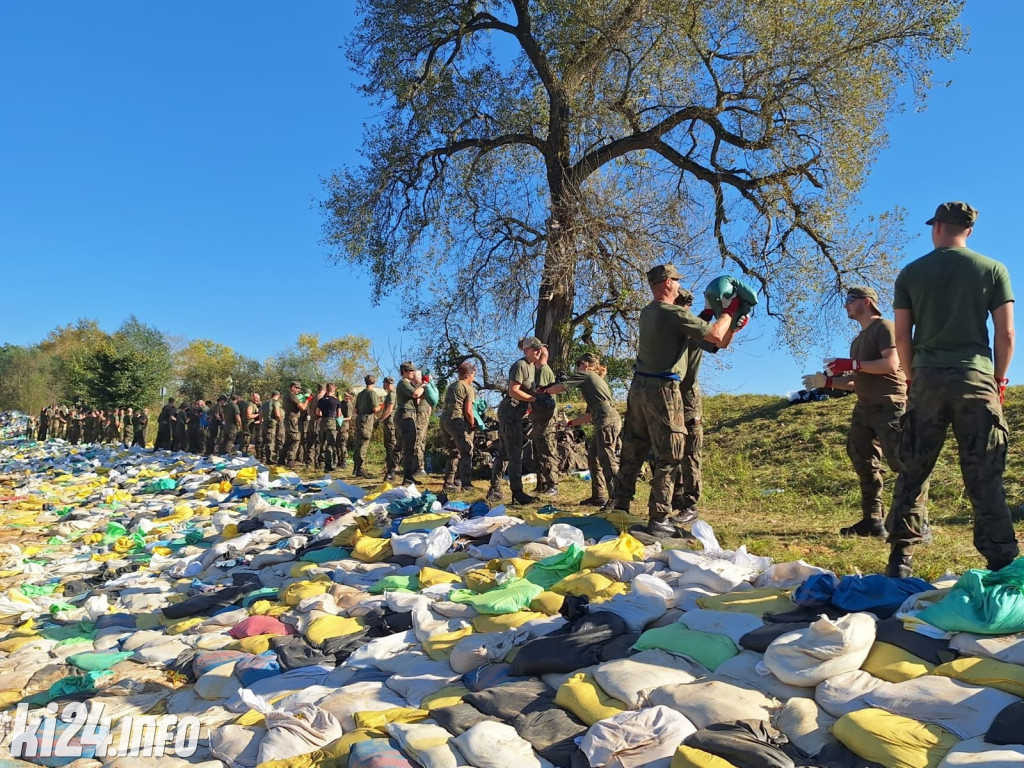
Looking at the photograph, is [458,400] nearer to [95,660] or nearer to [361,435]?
[361,435]

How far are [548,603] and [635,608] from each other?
23.4 inches

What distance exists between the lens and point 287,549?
7.78 m

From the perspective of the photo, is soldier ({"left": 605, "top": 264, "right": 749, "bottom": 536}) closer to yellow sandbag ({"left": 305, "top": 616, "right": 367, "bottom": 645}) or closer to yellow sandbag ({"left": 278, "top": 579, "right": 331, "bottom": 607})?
yellow sandbag ({"left": 305, "top": 616, "right": 367, "bottom": 645})

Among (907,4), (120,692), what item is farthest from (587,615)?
(907,4)

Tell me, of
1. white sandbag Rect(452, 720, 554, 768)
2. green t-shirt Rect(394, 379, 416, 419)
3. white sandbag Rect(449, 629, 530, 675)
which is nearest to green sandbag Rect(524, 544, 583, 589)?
white sandbag Rect(449, 629, 530, 675)

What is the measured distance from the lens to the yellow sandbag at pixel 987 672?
275cm

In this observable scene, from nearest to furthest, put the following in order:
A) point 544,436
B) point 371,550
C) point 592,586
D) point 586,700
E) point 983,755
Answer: point 983,755 → point 586,700 → point 592,586 → point 371,550 → point 544,436

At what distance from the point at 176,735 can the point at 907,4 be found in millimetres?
Result: 15136

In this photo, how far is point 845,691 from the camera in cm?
291

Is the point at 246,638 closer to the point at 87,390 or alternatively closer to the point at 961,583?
the point at 961,583

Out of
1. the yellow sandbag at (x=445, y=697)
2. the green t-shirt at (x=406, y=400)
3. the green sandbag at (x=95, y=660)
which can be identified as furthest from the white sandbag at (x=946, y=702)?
the green t-shirt at (x=406, y=400)

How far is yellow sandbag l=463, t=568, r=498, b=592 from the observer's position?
5.06m

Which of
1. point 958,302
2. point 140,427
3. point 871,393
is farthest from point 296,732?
point 140,427

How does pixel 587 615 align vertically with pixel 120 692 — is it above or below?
above
